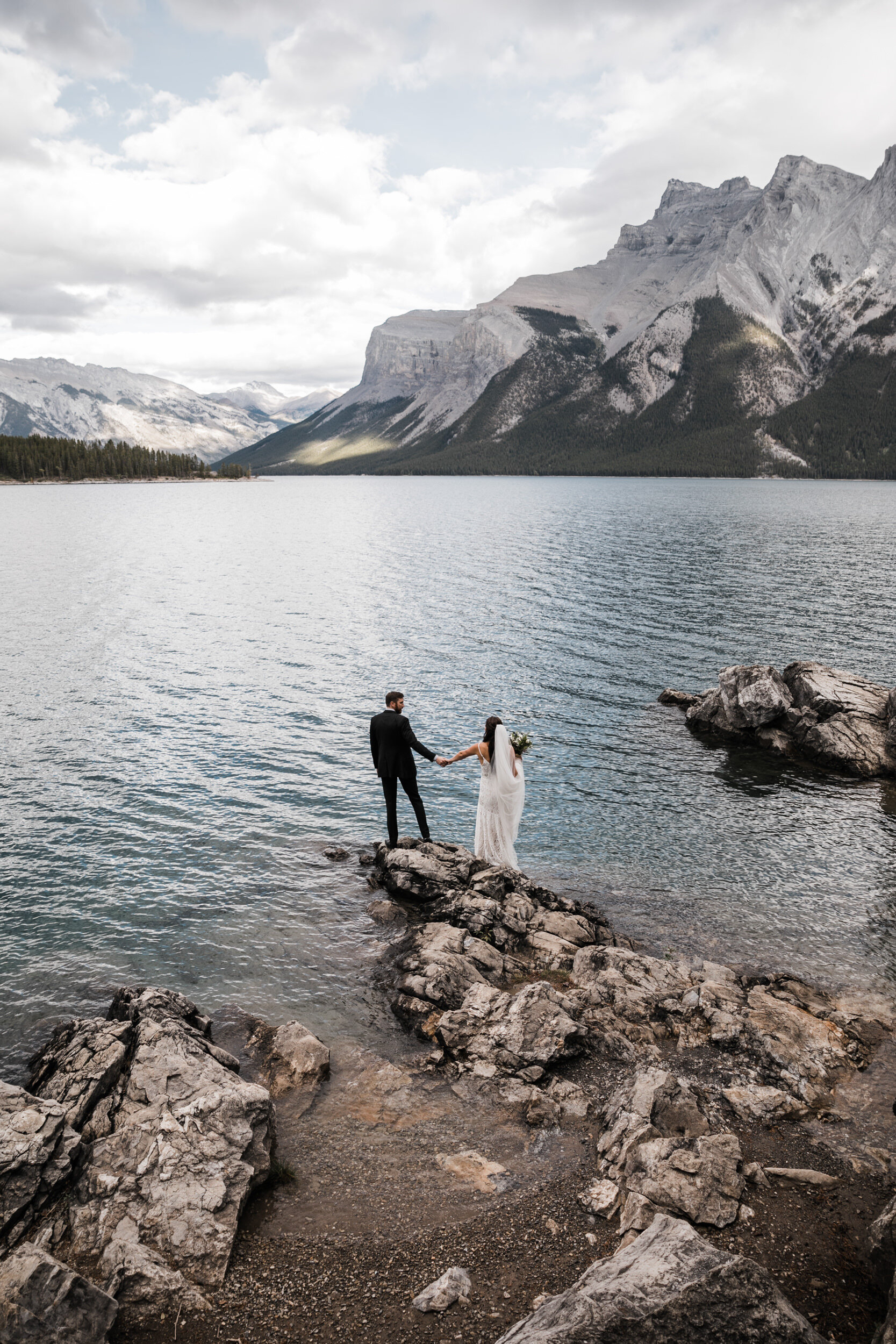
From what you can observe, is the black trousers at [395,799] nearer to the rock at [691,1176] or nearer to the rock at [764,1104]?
the rock at [764,1104]

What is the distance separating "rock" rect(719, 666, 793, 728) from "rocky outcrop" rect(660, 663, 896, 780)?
3 centimetres

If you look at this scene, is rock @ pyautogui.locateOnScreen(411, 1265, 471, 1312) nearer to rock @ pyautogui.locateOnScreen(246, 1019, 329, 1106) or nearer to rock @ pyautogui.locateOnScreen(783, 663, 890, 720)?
rock @ pyautogui.locateOnScreen(246, 1019, 329, 1106)

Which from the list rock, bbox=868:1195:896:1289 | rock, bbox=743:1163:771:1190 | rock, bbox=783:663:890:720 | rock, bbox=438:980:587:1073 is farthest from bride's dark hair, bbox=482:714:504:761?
rock, bbox=783:663:890:720

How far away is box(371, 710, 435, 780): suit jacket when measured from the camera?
63.5 feet

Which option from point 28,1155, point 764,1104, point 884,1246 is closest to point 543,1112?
point 764,1104

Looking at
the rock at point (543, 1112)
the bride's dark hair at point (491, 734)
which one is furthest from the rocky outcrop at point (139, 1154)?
the bride's dark hair at point (491, 734)

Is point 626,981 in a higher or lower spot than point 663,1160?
lower

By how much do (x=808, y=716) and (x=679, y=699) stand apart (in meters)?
6.27

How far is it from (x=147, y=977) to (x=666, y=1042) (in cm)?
1092

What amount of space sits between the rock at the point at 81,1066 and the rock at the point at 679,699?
2933 cm

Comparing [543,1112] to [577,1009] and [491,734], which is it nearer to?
[577,1009]

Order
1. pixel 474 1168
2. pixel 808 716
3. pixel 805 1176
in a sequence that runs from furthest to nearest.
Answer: pixel 808 716, pixel 474 1168, pixel 805 1176

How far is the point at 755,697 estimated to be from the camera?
3147 cm

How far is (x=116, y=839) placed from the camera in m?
21.6
